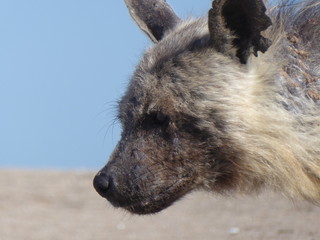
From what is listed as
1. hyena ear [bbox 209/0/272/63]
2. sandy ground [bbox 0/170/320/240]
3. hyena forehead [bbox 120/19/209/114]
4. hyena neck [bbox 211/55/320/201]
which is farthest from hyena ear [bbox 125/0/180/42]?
sandy ground [bbox 0/170/320/240]

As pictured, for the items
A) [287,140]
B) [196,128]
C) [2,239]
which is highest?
[196,128]

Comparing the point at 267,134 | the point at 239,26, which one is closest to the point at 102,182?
the point at 267,134

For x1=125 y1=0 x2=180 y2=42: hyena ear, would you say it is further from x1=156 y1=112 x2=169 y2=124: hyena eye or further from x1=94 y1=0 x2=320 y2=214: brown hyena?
x1=156 y1=112 x2=169 y2=124: hyena eye

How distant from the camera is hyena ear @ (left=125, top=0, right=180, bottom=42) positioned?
5.08 metres

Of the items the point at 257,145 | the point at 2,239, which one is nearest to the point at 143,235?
the point at 2,239

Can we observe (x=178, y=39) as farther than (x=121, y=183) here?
Yes

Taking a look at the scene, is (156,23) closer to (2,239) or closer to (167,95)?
(167,95)

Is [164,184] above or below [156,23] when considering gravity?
below

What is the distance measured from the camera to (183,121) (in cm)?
436

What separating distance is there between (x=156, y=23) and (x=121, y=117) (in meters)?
0.77

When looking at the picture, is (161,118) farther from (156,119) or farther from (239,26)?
(239,26)

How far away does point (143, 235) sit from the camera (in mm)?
7363

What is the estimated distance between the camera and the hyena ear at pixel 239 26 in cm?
426

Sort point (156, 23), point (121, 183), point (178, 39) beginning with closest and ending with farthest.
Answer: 1. point (121, 183)
2. point (178, 39)
3. point (156, 23)
